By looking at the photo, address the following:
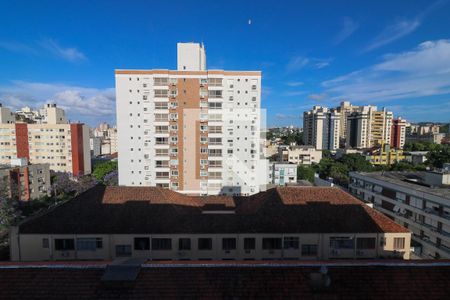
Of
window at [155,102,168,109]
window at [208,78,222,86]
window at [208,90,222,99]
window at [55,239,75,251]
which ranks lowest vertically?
window at [55,239,75,251]

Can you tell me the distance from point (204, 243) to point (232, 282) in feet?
21.3

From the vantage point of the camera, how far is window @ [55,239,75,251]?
619 inches

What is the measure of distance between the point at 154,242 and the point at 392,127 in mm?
98652

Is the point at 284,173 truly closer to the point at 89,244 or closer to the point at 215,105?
the point at 215,105

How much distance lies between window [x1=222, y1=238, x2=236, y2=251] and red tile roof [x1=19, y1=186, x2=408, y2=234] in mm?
634

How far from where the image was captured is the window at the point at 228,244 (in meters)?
15.8

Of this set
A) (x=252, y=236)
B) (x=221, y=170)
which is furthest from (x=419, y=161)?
(x=252, y=236)

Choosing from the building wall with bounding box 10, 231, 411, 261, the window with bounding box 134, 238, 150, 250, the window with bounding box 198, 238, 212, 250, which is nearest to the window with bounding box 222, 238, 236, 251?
the building wall with bounding box 10, 231, 411, 261

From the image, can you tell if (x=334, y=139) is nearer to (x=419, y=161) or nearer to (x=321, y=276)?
(x=419, y=161)

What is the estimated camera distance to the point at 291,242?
52.2ft

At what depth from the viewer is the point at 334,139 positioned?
3514 inches

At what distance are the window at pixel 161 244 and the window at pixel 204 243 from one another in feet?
6.52

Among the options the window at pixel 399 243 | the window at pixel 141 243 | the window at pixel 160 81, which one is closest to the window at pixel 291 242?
the window at pixel 399 243

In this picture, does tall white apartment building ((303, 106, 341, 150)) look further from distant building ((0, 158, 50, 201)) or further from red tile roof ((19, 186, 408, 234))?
distant building ((0, 158, 50, 201))
